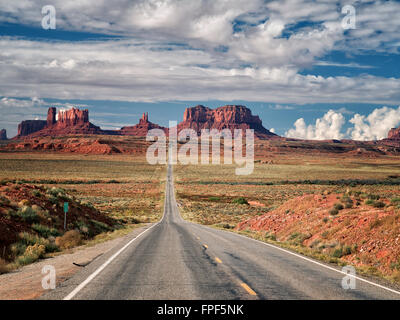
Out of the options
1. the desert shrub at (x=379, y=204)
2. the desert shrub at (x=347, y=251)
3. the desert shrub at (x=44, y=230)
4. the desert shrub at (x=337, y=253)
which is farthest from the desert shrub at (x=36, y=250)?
the desert shrub at (x=379, y=204)

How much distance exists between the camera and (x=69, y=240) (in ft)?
54.0

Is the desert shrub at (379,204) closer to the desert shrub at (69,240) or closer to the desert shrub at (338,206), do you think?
the desert shrub at (338,206)

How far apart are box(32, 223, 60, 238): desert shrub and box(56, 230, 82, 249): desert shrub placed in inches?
37.7

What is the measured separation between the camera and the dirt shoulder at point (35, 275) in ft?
24.6

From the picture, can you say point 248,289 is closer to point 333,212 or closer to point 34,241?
point 34,241

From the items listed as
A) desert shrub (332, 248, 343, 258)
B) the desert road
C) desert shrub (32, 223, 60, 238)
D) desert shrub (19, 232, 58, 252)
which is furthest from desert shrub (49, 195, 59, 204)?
desert shrub (332, 248, 343, 258)

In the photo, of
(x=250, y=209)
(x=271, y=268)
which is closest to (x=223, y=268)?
(x=271, y=268)

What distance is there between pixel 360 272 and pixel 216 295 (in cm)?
624

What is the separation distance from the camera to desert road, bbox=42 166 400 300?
721cm

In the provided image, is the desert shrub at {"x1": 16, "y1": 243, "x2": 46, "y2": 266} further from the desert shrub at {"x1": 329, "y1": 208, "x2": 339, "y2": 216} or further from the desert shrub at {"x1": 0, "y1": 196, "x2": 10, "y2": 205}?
the desert shrub at {"x1": 329, "y1": 208, "x2": 339, "y2": 216}

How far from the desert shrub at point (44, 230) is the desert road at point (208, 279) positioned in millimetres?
5665

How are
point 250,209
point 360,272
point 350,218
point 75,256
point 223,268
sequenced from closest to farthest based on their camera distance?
point 223,268 → point 360,272 → point 75,256 → point 350,218 → point 250,209

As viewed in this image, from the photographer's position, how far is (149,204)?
56.0 m
